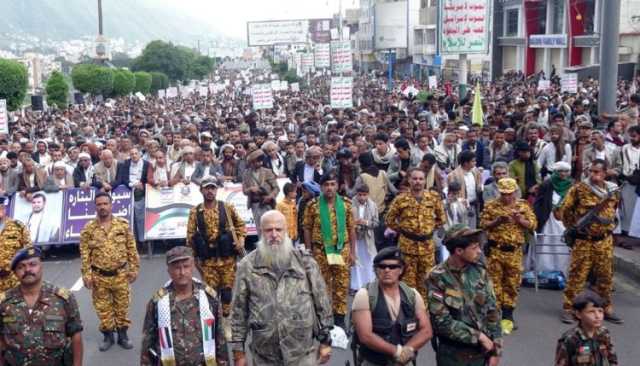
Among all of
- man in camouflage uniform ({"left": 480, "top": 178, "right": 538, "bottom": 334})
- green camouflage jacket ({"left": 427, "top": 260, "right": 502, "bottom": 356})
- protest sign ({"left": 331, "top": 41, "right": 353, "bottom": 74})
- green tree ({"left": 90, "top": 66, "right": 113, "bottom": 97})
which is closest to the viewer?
green camouflage jacket ({"left": 427, "top": 260, "right": 502, "bottom": 356})

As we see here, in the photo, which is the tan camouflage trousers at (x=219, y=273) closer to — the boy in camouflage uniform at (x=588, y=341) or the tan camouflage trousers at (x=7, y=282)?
the tan camouflage trousers at (x=7, y=282)

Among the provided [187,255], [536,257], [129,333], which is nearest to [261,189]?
[129,333]

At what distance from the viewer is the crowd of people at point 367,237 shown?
15.8 ft

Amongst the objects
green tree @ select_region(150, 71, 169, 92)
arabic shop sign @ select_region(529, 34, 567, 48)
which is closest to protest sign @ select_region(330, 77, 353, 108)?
arabic shop sign @ select_region(529, 34, 567, 48)

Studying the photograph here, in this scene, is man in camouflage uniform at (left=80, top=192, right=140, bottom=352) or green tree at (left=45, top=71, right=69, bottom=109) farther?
green tree at (left=45, top=71, right=69, bottom=109)

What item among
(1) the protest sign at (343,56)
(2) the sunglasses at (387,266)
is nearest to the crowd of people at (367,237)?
(2) the sunglasses at (387,266)

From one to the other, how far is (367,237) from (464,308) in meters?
3.70

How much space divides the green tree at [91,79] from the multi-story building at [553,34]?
83.3 ft

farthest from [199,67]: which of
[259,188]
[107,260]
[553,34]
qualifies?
[107,260]

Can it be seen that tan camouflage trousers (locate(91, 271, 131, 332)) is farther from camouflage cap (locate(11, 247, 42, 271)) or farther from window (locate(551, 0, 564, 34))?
window (locate(551, 0, 564, 34))

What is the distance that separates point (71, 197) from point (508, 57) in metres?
45.5

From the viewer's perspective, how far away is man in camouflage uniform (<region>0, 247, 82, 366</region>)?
486cm

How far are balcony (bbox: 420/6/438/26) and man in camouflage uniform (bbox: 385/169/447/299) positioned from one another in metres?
59.6

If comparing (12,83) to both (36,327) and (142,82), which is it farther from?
(36,327)
